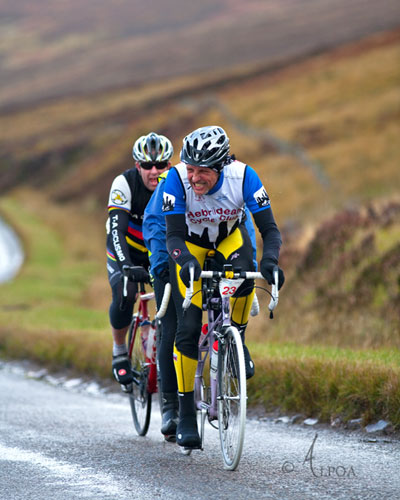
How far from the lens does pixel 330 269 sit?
634 inches

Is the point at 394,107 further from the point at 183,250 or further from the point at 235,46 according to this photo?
the point at 235,46

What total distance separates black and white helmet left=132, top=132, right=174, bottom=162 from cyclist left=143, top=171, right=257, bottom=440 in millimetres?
917

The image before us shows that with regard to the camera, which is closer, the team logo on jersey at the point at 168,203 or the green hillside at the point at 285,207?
the team logo on jersey at the point at 168,203

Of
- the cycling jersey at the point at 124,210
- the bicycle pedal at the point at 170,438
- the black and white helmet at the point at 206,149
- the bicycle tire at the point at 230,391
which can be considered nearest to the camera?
the bicycle tire at the point at 230,391

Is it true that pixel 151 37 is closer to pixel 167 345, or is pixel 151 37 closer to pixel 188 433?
pixel 167 345

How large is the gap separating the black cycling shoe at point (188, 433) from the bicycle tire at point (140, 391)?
1394 mm

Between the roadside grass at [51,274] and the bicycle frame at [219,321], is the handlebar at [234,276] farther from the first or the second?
the roadside grass at [51,274]

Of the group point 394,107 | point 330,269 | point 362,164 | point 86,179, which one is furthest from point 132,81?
point 330,269

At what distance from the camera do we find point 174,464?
6.48 m

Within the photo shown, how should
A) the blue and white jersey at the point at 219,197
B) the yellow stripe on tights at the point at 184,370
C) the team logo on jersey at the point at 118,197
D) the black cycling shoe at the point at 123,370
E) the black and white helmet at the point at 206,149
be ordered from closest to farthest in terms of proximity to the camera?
the black and white helmet at the point at 206,149, the blue and white jersey at the point at 219,197, the yellow stripe on tights at the point at 184,370, the team logo on jersey at the point at 118,197, the black cycling shoe at the point at 123,370

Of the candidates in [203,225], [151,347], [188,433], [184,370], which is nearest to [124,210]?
[151,347]

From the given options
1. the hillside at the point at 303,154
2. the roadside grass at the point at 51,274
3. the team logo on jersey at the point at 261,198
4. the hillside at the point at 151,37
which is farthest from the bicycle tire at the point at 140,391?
the hillside at the point at 151,37

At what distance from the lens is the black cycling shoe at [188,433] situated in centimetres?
662

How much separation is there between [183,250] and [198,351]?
880 mm
